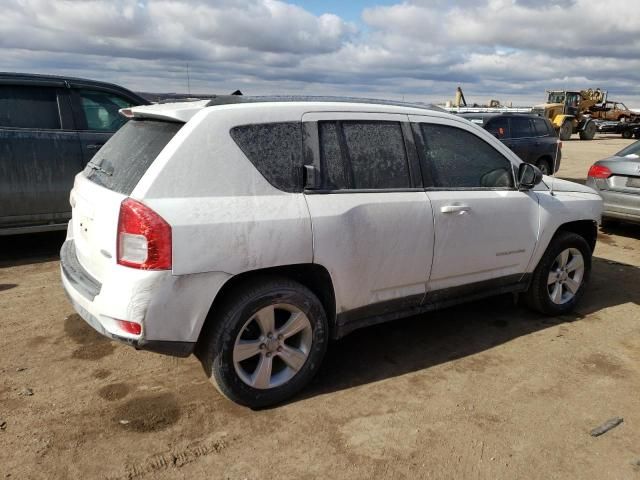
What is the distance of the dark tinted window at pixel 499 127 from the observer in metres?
11.6

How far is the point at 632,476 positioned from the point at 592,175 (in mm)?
5977

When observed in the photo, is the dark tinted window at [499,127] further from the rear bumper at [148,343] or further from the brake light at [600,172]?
the rear bumper at [148,343]

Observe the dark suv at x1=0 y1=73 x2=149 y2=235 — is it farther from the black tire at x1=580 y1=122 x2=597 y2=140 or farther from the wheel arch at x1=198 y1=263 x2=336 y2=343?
the black tire at x1=580 y1=122 x2=597 y2=140

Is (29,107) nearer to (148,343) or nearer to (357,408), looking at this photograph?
(148,343)

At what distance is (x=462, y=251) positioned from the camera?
3.80 metres

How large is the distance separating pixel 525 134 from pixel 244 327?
10856mm

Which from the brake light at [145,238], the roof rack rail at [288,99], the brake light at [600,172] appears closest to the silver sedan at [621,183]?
the brake light at [600,172]

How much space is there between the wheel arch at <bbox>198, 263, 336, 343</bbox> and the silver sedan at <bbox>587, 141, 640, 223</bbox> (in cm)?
563

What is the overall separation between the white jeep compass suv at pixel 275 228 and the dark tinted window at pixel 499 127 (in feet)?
26.3

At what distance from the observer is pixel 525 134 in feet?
39.8

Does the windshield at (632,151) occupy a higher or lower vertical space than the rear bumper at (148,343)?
higher

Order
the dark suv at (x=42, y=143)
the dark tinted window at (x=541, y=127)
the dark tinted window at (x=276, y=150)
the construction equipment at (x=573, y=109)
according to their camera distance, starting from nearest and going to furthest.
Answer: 1. the dark tinted window at (x=276, y=150)
2. the dark suv at (x=42, y=143)
3. the dark tinted window at (x=541, y=127)
4. the construction equipment at (x=573, y=109)

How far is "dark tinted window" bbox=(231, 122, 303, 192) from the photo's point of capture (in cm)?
297

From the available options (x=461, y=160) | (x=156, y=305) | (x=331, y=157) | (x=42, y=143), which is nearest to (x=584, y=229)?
(x=461, y=160)
